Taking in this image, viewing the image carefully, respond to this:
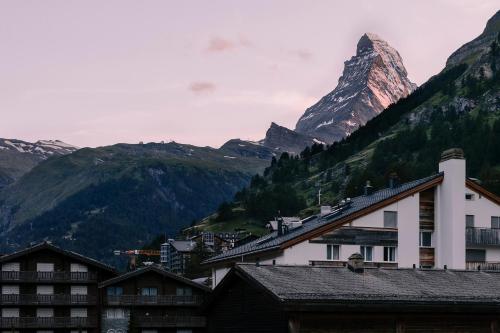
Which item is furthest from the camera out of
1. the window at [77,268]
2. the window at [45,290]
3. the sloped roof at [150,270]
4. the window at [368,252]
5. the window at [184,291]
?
the window at [77,268]

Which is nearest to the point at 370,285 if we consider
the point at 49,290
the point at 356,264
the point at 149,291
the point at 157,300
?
the point at 356,264

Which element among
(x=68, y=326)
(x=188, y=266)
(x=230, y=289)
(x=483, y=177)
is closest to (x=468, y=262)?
(x=230, y=289)

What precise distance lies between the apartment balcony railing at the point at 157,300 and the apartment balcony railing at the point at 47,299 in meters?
4.79

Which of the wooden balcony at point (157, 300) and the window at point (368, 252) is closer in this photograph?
the window at point (368, 252)

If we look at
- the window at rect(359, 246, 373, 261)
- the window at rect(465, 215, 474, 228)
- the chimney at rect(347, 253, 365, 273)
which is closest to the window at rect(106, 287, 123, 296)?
the window at rect(359, 246, 373, 261)

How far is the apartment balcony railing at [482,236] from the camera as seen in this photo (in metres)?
68.6

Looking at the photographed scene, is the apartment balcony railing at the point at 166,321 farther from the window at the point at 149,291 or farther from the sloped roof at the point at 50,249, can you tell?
the sloped roof at the point at 50,249

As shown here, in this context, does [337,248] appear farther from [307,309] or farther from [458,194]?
[307,309]

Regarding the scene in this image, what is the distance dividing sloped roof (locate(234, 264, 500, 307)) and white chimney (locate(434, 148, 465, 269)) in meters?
22.1

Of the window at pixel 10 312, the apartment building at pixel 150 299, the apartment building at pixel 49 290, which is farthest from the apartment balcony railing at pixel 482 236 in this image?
the window at pixel 10 312

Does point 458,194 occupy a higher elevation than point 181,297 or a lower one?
higher

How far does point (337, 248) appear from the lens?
6444 cm

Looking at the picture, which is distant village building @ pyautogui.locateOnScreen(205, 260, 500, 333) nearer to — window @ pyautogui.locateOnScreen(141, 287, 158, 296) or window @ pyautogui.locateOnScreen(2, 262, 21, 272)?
window @ pyautogui.locateOnScreen(141, 287, 158, 296)

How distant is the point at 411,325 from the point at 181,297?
5848 centimetres
